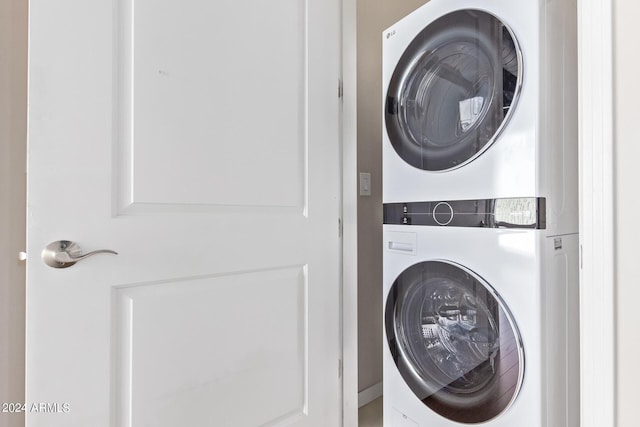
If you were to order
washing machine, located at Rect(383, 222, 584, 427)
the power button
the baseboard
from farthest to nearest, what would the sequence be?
the baseboard < the power button < washing machine, located at Rect(383, 222, 584, 427)

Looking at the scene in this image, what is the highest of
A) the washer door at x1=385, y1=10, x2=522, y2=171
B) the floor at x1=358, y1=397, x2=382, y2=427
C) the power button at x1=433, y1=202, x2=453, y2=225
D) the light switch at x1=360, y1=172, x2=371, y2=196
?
the washer door at x1=385, y1=10, x2=522, y2=171

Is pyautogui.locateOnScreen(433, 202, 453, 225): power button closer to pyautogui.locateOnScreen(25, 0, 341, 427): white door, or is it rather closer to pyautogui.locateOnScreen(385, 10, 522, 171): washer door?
pyautogui.locateOnScreen(385, 10, 522, 171): washer door

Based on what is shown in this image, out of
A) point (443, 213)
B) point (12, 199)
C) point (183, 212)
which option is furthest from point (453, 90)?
point (12, 199)

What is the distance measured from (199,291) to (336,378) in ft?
2.35

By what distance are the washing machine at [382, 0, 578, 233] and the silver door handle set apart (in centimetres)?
97

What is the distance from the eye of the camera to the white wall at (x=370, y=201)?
5.82 feet

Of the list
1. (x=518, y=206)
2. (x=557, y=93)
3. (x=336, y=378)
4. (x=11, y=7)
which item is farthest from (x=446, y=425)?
(x=11, y=7)

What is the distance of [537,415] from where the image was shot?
2.82 ft
